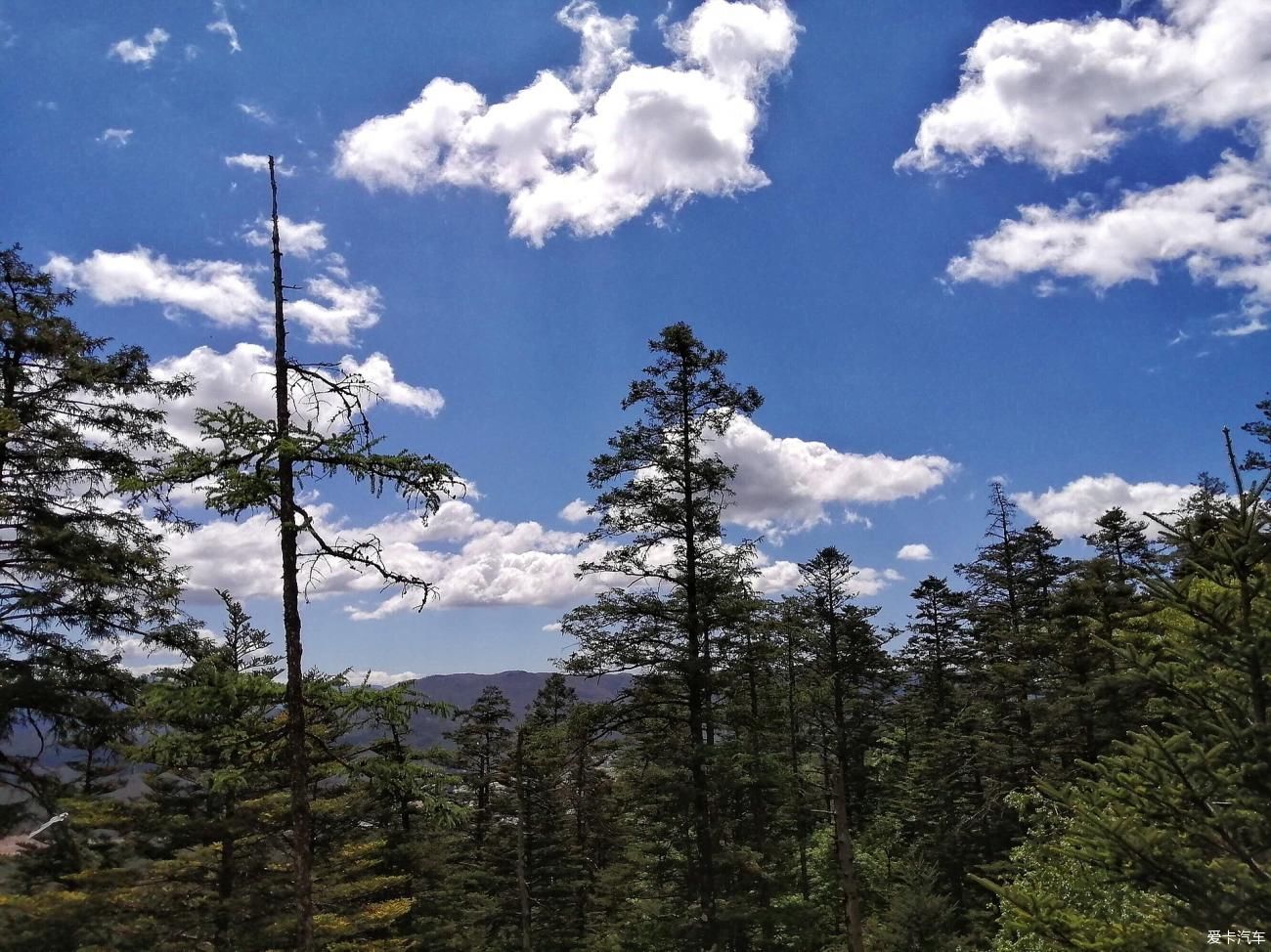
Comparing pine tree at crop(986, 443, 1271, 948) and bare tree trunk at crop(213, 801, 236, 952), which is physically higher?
pine tree at crop(986, 443, 1271, 948)

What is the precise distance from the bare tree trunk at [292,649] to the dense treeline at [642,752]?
2.9 inches

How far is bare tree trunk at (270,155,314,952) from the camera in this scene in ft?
28.9

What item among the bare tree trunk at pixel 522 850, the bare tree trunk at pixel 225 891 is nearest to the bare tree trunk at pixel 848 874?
the bare tree trunk at pixel 522 850

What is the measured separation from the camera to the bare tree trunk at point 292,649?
8.80 meters

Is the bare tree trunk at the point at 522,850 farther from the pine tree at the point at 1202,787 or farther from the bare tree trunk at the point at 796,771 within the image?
the pine tree at the point at 1202,787

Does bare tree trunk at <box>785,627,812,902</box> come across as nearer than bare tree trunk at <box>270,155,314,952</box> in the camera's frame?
No

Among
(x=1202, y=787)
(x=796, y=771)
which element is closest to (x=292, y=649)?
(x=1202, y=787)

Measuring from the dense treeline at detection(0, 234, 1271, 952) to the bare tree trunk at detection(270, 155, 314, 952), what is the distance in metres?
0.07

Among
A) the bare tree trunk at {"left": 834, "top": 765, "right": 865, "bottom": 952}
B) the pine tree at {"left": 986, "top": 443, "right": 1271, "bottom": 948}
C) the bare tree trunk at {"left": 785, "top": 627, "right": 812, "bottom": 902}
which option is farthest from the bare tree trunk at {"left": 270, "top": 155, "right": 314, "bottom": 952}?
the bare tree trunk at {"left": 834, "top": 765, "right": 865, "bottom": 952}

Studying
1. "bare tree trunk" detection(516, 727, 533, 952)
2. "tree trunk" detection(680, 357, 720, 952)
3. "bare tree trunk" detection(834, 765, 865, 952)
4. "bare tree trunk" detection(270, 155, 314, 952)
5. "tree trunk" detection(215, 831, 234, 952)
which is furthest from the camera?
"bare tree trunk" detection(516, 727, 533, 952)

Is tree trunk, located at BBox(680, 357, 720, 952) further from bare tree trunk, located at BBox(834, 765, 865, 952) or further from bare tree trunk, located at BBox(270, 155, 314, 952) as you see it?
bare tree trunk, located at BBox(270, 155, 314, 952)

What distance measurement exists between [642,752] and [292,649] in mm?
11104

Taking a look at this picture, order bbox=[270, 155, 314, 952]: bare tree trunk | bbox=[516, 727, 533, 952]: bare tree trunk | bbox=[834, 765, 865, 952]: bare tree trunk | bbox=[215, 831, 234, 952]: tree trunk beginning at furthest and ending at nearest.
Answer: bbox=[516, 727, 533, 952]: bare tree trunk < bbox=[834, 765, 865, 952]: bare tree trunk < bbox=[215, 831, 234, 952]: tree trunk < bbox=[270, 155, 314, 952]: bare tree trunk

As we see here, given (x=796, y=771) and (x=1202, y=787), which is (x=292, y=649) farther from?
(x=796, y=771)
